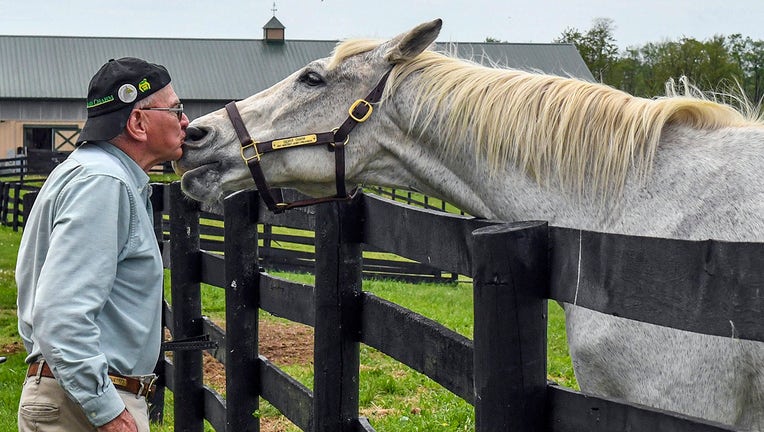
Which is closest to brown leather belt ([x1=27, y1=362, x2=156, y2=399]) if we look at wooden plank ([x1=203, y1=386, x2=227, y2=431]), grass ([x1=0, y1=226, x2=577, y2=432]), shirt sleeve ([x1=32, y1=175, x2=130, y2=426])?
shirt sleeve ([x1=32, y1=175, x2=130, y2=426])

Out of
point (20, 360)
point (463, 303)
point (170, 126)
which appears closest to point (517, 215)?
point (170, 126)

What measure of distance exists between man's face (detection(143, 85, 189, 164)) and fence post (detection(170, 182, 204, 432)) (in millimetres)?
2397

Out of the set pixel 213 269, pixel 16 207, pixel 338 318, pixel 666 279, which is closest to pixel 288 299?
pixel 338 318

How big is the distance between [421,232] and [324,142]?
906mm

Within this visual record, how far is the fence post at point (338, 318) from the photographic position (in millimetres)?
3611

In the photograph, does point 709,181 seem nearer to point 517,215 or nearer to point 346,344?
point 517,215

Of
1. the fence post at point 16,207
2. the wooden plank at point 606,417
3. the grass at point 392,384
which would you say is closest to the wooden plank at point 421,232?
the wooden plank at point 606,417

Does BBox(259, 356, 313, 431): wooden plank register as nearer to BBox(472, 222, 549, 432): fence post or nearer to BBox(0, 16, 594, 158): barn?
BBox(472, 222, 549, 432): fence post

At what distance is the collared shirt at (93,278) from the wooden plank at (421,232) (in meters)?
0.82

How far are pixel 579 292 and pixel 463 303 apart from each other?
35.6 ft

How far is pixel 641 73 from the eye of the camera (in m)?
55.1

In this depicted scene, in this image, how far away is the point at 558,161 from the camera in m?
3.29

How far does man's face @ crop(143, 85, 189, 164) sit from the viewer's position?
307cm

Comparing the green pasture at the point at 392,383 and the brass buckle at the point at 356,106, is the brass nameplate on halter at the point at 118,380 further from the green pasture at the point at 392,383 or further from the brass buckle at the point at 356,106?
the green pasture at the point at 392,383
